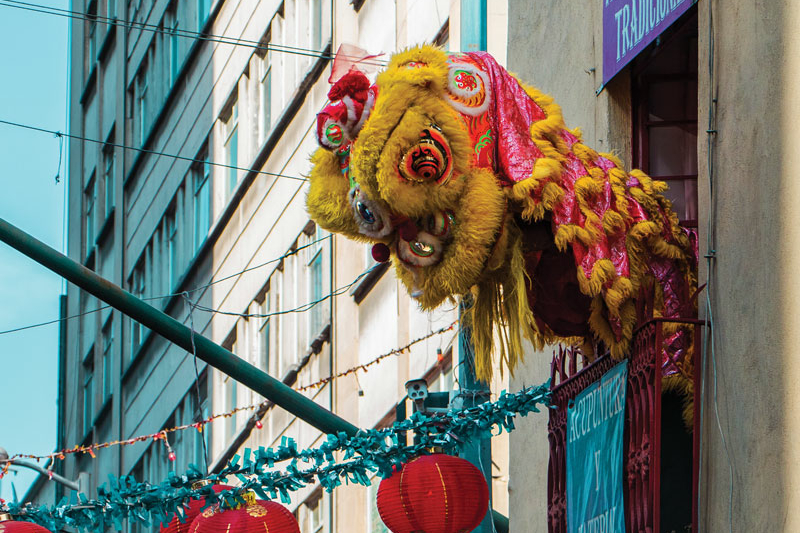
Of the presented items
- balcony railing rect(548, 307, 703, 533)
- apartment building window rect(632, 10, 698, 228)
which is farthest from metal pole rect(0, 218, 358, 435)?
apartment building window rect(632, 10, 698, 228)

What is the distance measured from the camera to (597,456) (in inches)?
410

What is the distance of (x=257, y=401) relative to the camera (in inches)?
1199

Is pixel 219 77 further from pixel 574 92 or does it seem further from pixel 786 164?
pixel 786 164

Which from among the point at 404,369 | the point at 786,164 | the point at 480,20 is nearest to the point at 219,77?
the point at 404,369

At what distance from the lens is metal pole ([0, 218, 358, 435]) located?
477 inches

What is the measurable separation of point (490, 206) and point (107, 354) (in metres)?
36.9

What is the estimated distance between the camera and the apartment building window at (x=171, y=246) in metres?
37.9

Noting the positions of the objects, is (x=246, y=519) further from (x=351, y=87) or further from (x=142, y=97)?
(x=142, y=97)

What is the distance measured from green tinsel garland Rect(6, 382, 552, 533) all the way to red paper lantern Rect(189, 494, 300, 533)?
0.06 m

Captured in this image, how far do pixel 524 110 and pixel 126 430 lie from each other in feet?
107

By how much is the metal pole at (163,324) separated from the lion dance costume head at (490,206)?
2.03m

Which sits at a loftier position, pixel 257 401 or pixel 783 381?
pixel 257 401

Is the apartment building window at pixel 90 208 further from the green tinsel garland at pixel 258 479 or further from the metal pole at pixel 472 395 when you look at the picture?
the green tinsel garland at pixel 258 479

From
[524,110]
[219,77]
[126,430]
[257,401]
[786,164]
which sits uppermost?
[219,77]
